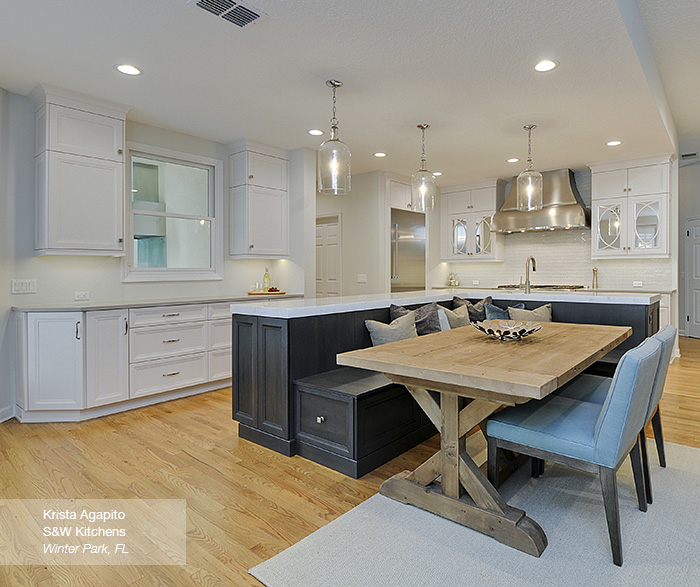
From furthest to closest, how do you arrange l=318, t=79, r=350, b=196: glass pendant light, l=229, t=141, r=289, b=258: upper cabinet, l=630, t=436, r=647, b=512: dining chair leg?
l=229, t=141, r=289, b=258: upper cabinet < l=318, t=79, r=350, b=196: glass pendant light < l=630, t=436, r=647, b=512: dining chair leg

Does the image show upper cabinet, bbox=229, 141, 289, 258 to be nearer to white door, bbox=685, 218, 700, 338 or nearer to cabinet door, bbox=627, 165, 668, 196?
cabinet door, bbox=627, 165, 668, 196

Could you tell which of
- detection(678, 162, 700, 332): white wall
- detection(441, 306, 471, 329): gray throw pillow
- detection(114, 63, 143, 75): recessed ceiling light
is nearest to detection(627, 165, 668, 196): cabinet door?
detection(678, 162, 700, 332): white wall

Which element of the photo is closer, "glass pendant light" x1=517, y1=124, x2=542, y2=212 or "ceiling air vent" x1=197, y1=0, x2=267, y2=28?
"ceiling air vent" x1=197, y1=0, x2=267, y2=28

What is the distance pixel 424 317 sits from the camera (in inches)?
142

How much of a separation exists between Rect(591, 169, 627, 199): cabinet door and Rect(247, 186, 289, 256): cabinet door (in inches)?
158

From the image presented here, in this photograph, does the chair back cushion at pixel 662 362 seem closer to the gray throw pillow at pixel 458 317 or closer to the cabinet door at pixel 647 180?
the gray throw pillow at pixel 458 317

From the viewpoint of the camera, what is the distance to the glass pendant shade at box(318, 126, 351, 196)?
9.84 ft

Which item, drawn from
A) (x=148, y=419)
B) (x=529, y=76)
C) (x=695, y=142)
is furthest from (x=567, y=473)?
(x=695, y=142)

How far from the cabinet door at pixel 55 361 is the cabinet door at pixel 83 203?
603 millimetres

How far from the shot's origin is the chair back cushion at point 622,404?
1.71 meters

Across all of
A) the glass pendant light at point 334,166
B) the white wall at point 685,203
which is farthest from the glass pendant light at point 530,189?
the white wall at point 685,203

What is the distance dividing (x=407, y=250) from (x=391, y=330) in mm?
3750

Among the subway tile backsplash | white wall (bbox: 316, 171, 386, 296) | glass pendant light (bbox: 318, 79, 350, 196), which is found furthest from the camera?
white wall (bbox: 316, 171, 386, 296)

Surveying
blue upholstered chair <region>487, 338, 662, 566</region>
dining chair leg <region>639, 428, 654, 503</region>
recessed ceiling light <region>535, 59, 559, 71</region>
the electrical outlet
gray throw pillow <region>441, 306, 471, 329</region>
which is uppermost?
recessed ceiling light <region>535, 59, 559, 71</region>
